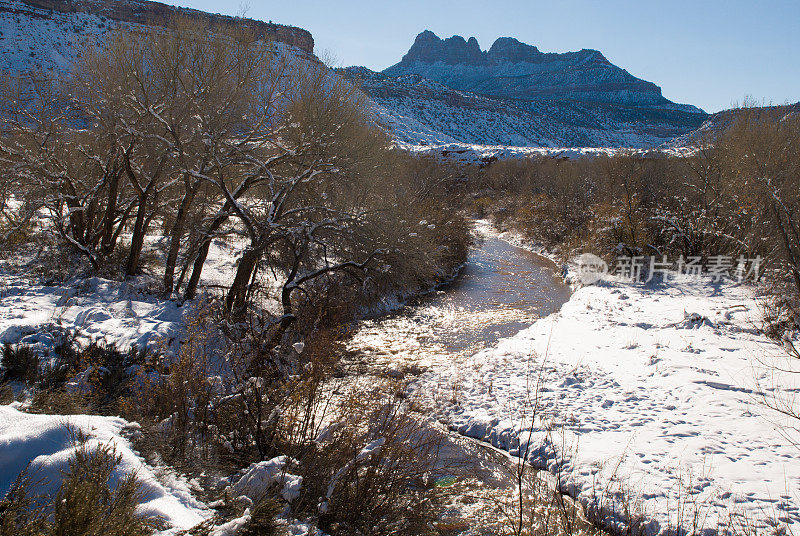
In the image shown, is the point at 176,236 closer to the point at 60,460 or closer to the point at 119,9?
the point at 60,460

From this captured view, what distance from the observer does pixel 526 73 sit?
555ft

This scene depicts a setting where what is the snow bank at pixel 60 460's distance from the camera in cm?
281

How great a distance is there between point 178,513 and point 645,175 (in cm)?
2698

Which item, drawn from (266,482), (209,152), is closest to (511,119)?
(209,152)

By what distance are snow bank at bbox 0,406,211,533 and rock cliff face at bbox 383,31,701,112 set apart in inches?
4778

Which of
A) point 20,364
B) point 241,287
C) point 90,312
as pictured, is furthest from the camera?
point 241,287

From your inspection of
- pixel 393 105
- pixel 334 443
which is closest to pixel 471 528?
pixel 334 443

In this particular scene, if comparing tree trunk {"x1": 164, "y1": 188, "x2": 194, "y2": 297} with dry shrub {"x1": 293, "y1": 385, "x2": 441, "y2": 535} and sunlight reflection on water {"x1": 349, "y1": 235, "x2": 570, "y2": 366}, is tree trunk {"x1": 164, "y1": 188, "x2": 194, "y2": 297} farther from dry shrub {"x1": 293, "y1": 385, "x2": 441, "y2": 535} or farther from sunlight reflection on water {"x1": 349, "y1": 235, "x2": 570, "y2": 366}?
dry shrub {"x1": 293, "y1": 385, "x2": 441, "y2": 535}

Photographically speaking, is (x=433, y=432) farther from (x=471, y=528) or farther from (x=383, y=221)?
(x=383, y=221)

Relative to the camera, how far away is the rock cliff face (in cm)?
13062

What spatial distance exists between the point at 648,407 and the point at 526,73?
18440 centimetres

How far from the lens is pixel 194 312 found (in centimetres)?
998

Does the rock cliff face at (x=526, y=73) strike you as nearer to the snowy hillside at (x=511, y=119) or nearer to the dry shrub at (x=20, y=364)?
the snowy hillside at (x=511, y=119)

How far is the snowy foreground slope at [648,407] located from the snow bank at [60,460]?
107 inches
